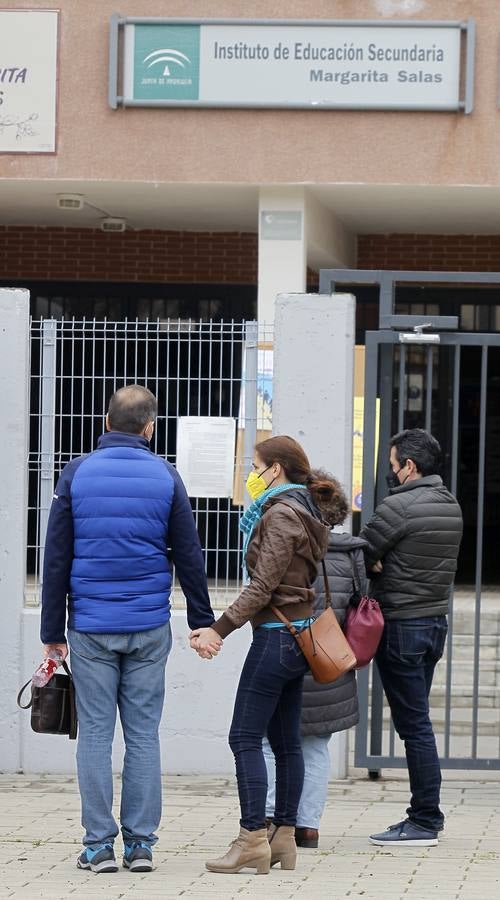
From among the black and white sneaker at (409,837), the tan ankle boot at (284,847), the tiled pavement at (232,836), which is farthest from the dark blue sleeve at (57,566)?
the black and white sneaker at (409,837)

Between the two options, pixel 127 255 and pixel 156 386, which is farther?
pixel 127 255

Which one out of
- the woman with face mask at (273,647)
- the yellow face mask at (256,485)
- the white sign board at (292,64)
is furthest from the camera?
the white sign board at (292,64)

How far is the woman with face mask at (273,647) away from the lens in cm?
550

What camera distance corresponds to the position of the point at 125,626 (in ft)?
18.2

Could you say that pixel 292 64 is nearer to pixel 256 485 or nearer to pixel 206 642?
pixel 256 485

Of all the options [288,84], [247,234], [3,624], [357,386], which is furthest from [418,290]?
[3,624]

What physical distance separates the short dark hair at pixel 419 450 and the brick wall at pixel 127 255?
8.26 m

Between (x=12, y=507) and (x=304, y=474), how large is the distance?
265 cm

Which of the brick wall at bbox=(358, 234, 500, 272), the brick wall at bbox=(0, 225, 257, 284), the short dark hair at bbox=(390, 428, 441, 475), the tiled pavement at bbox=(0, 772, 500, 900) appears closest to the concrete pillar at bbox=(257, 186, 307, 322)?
the brick wall at bbox=(0, 225, 257, 284)

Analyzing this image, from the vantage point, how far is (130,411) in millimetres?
5707

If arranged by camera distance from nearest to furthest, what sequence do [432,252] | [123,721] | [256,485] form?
[123,721], [256,485], [432,252]

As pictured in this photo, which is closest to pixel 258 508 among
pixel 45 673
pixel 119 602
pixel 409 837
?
pixel 119 602

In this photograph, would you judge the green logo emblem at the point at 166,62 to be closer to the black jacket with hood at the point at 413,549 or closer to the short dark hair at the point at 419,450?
the short dark hair at the point at 419,450

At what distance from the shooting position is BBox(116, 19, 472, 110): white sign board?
11352 mm
